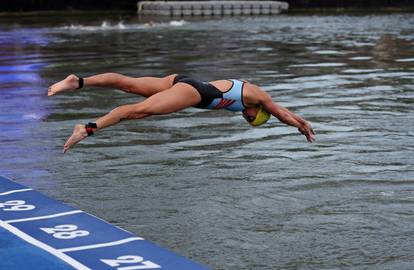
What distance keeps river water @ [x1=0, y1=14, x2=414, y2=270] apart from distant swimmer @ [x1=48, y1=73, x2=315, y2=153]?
748 mm

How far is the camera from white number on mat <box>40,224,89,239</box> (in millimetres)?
6398

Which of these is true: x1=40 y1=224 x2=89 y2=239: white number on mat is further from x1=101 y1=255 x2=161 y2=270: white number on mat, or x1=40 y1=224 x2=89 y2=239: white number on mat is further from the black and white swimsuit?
the black and white swimsuit

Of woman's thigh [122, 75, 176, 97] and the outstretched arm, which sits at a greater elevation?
woman's thigh [122, 75, 176, 97]

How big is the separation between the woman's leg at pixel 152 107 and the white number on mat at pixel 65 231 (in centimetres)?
101

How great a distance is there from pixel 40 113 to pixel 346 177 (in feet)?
20.8

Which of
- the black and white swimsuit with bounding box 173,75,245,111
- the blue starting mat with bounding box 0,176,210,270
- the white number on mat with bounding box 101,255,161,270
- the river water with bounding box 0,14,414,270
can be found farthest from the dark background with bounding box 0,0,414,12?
the white number on mat with bounding box 101,255,161,270

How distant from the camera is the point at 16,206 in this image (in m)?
7.29

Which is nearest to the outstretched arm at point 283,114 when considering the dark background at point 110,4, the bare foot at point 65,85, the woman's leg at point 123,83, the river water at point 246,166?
the river water at point 246,166

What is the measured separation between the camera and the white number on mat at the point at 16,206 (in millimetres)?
7202

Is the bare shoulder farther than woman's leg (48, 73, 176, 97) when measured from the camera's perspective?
Yes

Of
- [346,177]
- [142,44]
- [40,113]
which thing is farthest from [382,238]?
[142,44]

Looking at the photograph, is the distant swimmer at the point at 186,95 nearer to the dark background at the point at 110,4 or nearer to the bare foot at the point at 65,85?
the bare foot at the point at 65,85

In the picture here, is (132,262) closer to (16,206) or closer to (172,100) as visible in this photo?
(16,206)

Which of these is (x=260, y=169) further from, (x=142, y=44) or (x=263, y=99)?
(x=142, y=44)
